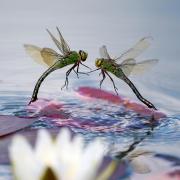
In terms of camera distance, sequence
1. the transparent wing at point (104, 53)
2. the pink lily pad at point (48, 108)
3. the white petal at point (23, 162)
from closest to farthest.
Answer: the white petal at point (23, 162) → the pink lily pad at point (48, 108) → the transparent wing at point (104, 53)

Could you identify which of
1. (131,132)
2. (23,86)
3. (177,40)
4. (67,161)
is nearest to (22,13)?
(177,40)

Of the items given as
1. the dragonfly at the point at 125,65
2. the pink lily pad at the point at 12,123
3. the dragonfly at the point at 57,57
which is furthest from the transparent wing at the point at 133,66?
the pink lily pad at the point at 12,123

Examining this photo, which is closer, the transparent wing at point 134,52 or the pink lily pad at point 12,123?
the pink lily pad at point 12,123

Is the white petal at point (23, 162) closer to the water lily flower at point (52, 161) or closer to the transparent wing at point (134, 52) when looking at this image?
the water lily flower at point (52, 161)

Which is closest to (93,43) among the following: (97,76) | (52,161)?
(97,76)

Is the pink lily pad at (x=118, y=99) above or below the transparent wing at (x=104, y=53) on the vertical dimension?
below

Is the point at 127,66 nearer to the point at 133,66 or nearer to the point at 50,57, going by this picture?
the point at 133,66
